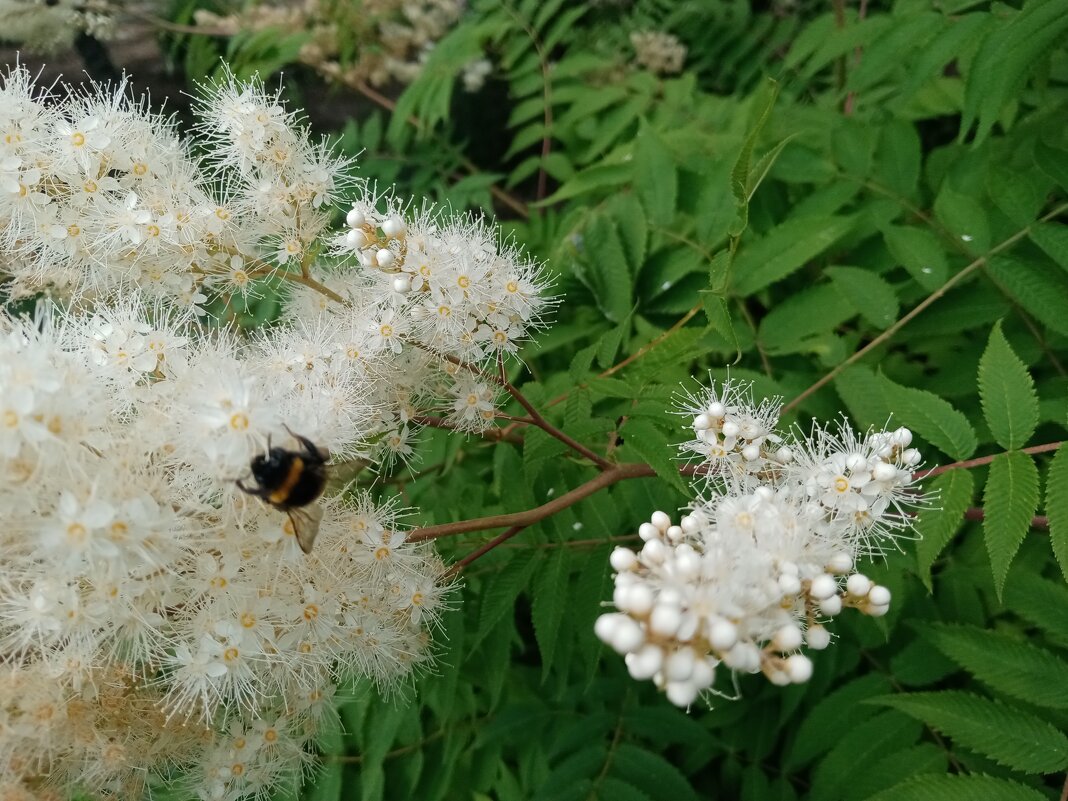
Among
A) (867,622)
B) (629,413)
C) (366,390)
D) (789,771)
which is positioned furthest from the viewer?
(789,771)

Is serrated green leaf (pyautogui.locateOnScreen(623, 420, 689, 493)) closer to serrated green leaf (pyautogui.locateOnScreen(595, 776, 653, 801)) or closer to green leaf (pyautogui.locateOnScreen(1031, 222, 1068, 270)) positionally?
serrated green leaf (pyautogui.locateOnScreen(595, 776, 653, 801))

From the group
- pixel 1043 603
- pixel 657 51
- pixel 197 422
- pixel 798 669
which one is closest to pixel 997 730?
pixel 1043 603

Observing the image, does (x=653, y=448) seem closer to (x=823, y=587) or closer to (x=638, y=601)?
(x=823, y=587)

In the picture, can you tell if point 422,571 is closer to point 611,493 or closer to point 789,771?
point 611,493

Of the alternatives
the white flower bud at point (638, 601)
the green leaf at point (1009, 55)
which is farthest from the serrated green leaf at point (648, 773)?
the green leaf at point (1009, 55)

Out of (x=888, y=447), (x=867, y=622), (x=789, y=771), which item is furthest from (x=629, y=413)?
(x=789, y=771)

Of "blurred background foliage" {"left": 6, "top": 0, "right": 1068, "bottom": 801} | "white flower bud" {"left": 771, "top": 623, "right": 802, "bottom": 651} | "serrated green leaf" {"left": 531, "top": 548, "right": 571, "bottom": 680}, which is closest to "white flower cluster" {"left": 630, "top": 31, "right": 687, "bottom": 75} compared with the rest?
"blurred background foliage" {"left": 6, "top": 0, "right": 1068, "bottom": 801}
